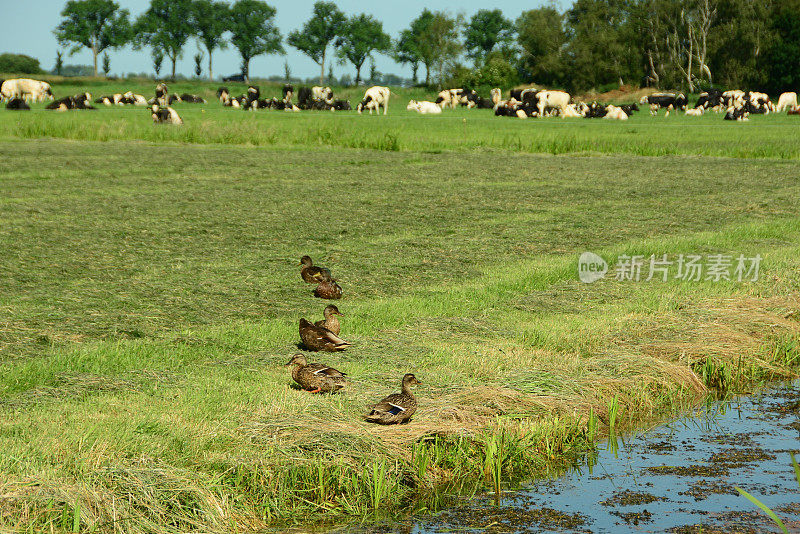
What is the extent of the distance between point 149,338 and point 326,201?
10.2 meters

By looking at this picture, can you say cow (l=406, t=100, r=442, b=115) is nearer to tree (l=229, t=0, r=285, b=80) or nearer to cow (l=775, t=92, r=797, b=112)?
cow (l=775, t=92, r=797, b=112)

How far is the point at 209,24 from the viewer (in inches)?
5320

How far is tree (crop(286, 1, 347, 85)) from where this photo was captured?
14488 centimetres

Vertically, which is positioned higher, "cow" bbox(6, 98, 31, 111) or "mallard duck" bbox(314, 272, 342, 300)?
"cow" bbox(6, 98, 31, 111)

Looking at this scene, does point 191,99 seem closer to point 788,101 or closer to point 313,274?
point 788,101

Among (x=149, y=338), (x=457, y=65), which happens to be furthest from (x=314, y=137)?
(x=457, y=65)

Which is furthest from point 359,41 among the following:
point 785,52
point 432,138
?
point 432,138

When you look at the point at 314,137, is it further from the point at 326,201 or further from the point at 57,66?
the point at 57,66

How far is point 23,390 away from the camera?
6.81 meters

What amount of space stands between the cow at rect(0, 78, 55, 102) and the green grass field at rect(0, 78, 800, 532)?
49.0m

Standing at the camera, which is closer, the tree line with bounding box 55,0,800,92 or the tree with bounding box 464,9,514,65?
the tree line with bounding box 55,0,800,92

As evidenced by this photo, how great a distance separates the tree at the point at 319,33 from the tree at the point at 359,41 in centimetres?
143

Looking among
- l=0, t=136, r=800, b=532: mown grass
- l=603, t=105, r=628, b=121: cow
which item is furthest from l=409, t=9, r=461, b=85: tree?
l=0, t=136, r=800, b=532: mown grass

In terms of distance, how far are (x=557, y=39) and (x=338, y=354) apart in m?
95.9
